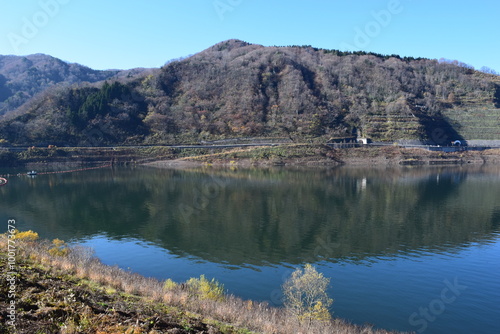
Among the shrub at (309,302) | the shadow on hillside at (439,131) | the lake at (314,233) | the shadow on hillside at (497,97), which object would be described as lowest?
the lake at (314,233)

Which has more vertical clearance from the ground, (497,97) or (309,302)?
(497,97)

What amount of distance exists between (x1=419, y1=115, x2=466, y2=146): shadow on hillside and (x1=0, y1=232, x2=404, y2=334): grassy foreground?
148 meters

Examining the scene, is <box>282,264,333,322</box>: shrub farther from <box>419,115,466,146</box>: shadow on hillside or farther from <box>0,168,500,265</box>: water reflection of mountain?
<box>419,115,466,146</box>: shadow on hillside

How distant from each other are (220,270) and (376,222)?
3001 cm

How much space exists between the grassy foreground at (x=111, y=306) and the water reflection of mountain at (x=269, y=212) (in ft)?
48.9

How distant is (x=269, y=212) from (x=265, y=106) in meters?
115

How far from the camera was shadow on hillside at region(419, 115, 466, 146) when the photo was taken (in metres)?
150

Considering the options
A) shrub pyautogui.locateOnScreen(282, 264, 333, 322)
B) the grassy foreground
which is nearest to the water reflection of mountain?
shrub pyautogui.locateOnScreen(282, 264, 333, 322)

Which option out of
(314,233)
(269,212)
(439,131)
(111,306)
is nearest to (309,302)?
(111,306)

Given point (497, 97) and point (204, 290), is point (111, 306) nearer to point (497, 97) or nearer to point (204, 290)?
point (204, 290)

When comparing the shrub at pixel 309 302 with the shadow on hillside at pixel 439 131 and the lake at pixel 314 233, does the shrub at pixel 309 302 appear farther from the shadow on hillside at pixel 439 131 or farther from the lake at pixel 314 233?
the shadow on hillside at pixel 439 131

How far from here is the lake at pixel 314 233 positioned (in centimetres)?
2925

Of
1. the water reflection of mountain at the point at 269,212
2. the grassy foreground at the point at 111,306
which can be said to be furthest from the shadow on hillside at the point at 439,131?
the grassy foreground at the point at 111,306

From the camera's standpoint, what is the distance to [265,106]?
16888 cm
